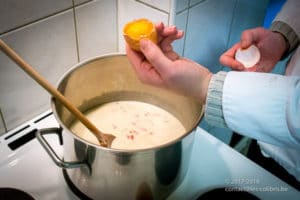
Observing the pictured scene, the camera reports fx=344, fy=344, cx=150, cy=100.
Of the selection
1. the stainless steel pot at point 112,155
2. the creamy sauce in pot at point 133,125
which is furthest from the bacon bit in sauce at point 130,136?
the stainless steel pot at point 112,155

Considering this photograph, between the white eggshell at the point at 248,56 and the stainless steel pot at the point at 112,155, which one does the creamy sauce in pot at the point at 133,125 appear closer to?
the stainless steel pot at the point at 112,155

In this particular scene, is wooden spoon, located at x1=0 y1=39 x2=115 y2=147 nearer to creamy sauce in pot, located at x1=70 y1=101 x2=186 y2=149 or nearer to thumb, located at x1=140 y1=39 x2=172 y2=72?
creamy sauce in pot, located at x1=70 y1=101 x2=186 y2=149

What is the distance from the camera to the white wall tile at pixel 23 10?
0.54 m

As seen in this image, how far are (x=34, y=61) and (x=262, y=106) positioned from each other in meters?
0.41

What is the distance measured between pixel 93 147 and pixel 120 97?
30 cm

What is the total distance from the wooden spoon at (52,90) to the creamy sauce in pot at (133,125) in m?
0.04

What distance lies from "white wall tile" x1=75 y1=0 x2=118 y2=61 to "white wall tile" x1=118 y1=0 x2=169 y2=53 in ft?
0.04

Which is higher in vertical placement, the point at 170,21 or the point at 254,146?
the point at 170,21

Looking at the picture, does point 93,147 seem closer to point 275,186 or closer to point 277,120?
point 277,120

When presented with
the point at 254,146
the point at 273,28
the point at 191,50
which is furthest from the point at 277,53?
the point at 254,146

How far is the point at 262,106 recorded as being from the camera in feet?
1.50

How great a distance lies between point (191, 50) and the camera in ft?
2.65

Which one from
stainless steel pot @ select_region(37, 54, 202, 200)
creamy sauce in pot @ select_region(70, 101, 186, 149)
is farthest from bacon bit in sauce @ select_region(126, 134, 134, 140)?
stainless steel pot @ select_region(37, 54, 202, 200)

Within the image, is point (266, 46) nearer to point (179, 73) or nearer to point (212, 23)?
point (212, 23)
